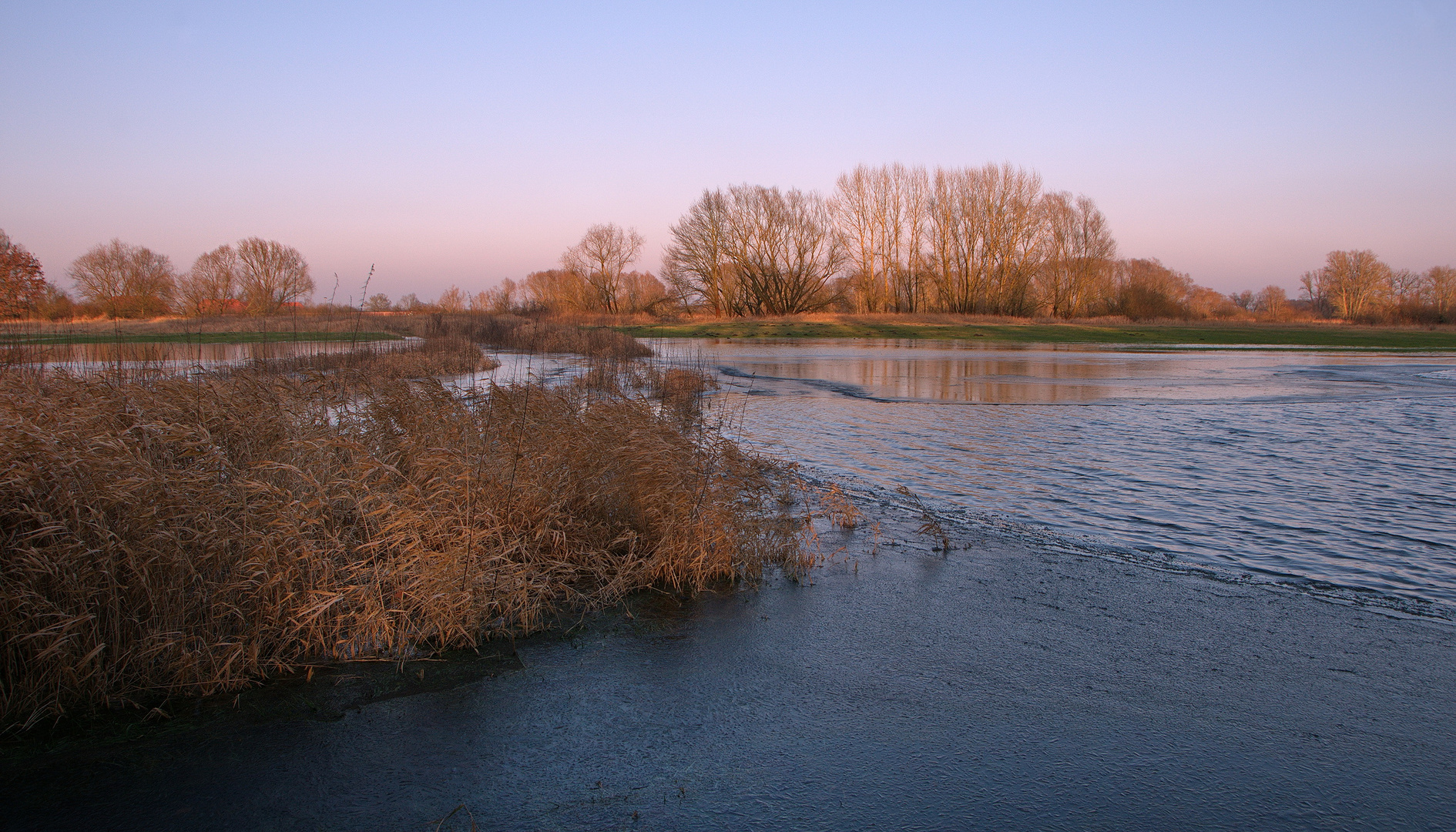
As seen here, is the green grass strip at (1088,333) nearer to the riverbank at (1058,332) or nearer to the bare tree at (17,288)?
the riverbank at (1058,332)

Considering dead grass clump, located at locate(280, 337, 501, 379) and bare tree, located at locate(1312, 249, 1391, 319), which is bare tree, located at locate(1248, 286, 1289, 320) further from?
dead grass clump, located at locate(280, 337, 501, 379)

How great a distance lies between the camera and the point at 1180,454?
1155 centimetres

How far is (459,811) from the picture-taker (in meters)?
3.38

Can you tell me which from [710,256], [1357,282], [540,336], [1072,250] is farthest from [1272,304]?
[540,336]

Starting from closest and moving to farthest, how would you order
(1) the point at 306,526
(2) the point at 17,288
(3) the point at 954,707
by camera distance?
(3) the point at 954,707 → (1) the point at 306,526 → (2) the point at 17,288

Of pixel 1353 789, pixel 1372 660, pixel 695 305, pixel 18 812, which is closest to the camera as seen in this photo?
pixel 18 812

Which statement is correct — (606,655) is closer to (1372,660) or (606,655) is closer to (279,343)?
(1372,660)

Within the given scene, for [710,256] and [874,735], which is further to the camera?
[710,256]

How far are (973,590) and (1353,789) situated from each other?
2695mm

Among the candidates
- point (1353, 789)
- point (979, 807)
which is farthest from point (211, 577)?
point (1353, 789)

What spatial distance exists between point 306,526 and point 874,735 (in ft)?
11.7

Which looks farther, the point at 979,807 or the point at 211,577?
the point at 211,577

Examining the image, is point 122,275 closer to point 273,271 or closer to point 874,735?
point 273,271

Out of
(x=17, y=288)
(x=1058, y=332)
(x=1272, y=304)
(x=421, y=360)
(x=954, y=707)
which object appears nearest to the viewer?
(x=954, y=707)
